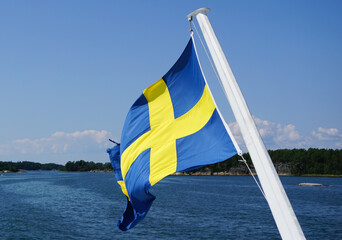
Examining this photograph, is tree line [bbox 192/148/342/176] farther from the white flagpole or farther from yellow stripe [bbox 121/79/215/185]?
the white flagpole

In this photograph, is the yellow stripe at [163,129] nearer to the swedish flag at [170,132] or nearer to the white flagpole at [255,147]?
the swedish flag at [170,132]

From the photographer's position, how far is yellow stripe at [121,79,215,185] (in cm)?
580

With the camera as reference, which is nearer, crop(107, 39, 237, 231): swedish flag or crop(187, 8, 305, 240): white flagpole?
crop(187, 8, 305, 240): white flagpole

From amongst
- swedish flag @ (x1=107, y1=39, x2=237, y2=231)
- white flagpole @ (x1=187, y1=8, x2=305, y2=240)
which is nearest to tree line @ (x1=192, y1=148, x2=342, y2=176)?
swedish flag @ (x1=107, y1=39, x2=237, y2=231)

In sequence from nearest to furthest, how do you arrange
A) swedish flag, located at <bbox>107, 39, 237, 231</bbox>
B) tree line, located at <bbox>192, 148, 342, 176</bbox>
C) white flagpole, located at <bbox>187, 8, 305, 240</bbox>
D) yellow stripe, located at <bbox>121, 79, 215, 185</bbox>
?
white flagpole, located at <bbox>187, 8, 305, 240</bbox> < swedish flag, located at <bbox>107, 39, 237, 231</bbox> < yellow stripe, located at <bbox>121, 79, 215, 185</bbox> < tree line, located at <bbox>192, 148, 342, 176</bbox>

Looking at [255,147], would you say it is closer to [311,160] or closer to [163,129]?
[163,129]

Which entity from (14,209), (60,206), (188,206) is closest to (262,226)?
(188,206)

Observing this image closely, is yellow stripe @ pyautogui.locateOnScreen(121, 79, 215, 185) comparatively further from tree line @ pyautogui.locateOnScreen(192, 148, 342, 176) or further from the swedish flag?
tree line @ pyautogui.locateOnScreen(192, 148, 342, 176)

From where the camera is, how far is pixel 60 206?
4872cm

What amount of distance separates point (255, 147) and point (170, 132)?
2.34m

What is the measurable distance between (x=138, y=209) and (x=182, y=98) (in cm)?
201

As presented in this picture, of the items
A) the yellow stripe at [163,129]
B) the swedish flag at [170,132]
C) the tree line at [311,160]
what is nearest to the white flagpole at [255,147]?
the swedish flag at [170,132]

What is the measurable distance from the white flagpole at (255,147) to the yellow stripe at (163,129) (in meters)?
1.28

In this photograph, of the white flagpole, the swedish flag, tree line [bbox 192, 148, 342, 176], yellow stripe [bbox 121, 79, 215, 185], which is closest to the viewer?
the white flagpole
